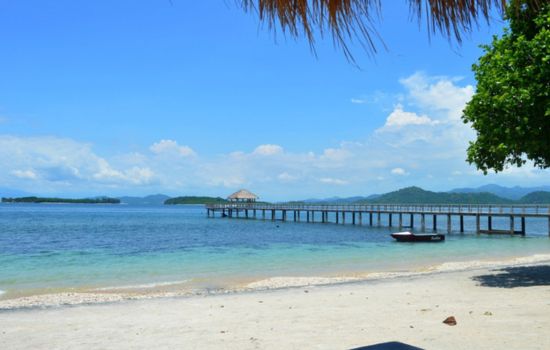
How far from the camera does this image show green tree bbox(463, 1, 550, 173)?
11406mm

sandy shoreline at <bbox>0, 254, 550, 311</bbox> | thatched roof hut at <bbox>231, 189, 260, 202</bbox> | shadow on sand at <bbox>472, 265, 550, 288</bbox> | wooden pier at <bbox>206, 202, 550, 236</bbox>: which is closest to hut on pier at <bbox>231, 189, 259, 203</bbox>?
thatched roof hut at <bbox>231, 189, 260, 202</bbox>

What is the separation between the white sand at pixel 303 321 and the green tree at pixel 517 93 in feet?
11.9

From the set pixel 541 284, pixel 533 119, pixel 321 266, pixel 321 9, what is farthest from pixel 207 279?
pixel 321 9

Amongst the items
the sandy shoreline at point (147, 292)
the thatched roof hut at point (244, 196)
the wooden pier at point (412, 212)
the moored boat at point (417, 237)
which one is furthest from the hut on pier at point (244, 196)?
the sandy shoreline at point (147, 292)

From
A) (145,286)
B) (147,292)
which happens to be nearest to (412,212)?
(145,286)

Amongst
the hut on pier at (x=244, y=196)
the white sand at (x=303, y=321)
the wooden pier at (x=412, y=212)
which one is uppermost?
the hut on pier at (x=244, y=196)

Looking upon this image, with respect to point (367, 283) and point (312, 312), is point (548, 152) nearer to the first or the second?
point (367, 283)

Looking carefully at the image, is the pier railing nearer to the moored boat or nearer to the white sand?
the moored boat

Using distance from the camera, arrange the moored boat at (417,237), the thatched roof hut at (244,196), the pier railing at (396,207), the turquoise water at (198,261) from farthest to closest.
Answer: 1. the thatched roof hut at (244,196)
2. the pier railing at (396,207)
3. the moored boat at (417,237)
4. the turquoise water at (198,261)

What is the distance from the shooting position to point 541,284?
1353cm

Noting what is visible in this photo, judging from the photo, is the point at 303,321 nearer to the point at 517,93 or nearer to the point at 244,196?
the point at 517,93

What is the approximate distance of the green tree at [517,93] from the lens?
1141 centimetres

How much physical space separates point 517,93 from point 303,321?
723cm

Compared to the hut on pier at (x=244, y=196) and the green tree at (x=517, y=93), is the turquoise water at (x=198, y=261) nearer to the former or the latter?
the green tree at (x=517, y=93)
